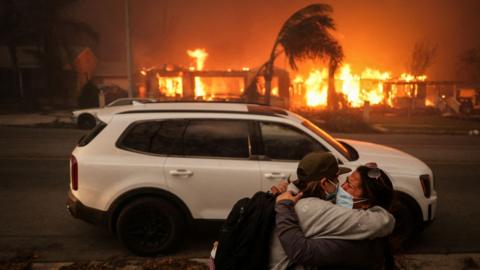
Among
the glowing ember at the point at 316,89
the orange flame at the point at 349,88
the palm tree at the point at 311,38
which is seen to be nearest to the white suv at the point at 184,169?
the palm tree at the point at 311,38

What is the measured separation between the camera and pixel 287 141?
515 centimetres

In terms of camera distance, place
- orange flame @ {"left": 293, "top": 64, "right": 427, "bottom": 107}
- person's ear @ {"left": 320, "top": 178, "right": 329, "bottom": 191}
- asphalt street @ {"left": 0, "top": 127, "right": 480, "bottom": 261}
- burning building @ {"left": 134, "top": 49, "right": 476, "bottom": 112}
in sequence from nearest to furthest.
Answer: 1. person's ear @ {"left": 320, "top": 178, "right": 329, "bottom": 191}
2. asphalt street @ {"left": 0, "top": 127, "right": 480, "bottom": 261}
3. burning building @ {"left": 134, "top": 49, "right": 476, "bottom": 112}
4. orange flame @ {"left": 293, "top": 64, "right": 427, "bottom": 107}

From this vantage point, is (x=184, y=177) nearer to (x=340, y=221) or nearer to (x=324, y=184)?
(x=324, y=184)

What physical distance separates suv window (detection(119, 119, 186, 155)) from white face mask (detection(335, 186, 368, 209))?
301cm

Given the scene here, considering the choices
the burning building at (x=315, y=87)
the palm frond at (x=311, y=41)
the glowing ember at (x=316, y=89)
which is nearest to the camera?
the palm frond at (x=311, y=41)

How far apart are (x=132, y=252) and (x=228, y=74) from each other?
1156 inches

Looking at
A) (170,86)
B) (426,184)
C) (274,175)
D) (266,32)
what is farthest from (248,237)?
(266,32)

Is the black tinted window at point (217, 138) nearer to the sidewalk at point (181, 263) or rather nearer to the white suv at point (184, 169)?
the white suv at point (184, 169)

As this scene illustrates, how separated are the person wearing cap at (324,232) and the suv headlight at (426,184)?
3202 millimetres

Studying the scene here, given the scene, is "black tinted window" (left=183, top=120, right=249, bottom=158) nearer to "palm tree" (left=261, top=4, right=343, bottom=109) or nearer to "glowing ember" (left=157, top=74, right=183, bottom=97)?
"palm tree" (left=261, top=4, right=343, bottom=109)

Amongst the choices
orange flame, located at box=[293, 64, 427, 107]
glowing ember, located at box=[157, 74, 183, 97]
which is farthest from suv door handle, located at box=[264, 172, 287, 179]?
glowing ember, located at box=[157, 74, 183, 97]

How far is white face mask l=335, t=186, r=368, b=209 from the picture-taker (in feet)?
7.52

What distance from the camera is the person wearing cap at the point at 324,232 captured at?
84.4 inches

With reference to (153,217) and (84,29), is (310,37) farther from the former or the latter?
(84,29)
